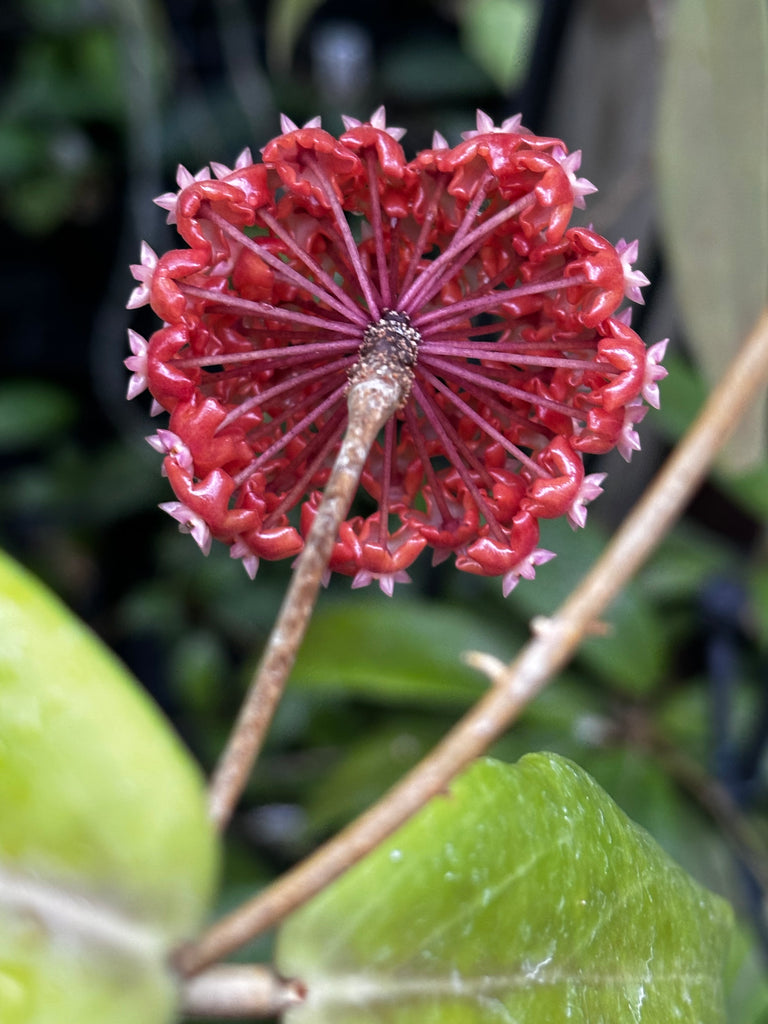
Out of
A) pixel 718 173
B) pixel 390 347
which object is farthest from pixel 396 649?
pixel 390 347

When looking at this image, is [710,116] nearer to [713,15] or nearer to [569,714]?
[713,15]

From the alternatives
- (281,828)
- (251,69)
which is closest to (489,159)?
(281,828)

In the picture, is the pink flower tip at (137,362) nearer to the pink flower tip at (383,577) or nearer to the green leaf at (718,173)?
the pink flower tip at (383,577)

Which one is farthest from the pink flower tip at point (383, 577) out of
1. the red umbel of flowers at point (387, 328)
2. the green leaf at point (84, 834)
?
the green leaf at point (84, 834)

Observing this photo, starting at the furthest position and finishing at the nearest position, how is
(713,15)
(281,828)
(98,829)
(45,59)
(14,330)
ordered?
(14,330), (45,59), (281,828), (713,15), (98,829)

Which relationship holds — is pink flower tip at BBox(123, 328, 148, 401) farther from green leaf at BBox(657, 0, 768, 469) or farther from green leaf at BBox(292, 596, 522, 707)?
green leaf at BBox(292, 596, 522, 707)

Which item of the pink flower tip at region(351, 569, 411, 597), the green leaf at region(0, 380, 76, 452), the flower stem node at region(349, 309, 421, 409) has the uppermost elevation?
the flower stem node at region(349, 309, 421, 409)

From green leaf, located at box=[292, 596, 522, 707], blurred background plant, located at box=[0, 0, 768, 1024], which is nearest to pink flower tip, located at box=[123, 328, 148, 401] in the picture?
blurred background plant, located at box=[0, 0, 768, 1024]

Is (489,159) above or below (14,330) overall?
above
